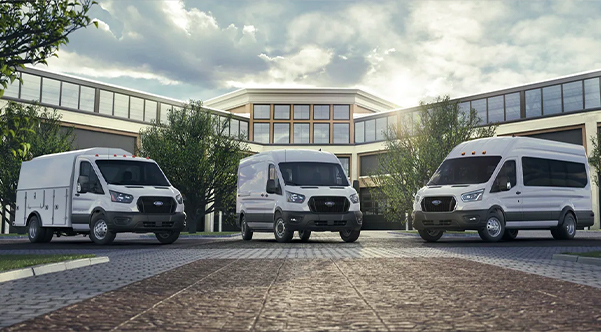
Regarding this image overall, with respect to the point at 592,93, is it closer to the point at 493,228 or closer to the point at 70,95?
the point at 493,228

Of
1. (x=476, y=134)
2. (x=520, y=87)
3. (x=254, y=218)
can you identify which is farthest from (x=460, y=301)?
(x=520, y=87)

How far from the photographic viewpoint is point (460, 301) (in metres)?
6.52

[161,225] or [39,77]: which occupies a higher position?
[39,77]

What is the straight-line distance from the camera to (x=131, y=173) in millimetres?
17906

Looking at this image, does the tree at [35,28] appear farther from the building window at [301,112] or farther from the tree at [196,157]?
the building window at [301,112]

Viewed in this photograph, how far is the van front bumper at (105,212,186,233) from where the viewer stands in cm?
1655

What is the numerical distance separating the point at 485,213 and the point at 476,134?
14.8 metres

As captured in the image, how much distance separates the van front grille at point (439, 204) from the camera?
1684 centimetres

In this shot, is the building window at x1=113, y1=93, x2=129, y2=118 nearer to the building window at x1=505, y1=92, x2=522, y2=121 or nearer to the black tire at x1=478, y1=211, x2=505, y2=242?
the building window at x1=505, y1=92, x2=522, y2=121

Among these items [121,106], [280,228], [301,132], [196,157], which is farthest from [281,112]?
[280,228]

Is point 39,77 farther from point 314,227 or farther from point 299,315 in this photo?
point 299,315

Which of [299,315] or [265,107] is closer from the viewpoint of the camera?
[299,315]

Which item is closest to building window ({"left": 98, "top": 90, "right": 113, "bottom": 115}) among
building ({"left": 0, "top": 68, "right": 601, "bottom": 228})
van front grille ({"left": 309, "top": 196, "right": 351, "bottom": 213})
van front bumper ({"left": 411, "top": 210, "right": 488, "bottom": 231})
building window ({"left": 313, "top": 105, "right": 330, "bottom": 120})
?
building ({"left": 0, "top": 68, "right": 601, "bottom": 228})

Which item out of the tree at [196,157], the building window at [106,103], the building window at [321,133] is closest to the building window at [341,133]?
the building window at [321,133]
